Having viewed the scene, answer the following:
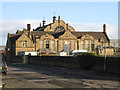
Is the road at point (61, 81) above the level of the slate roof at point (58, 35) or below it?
below

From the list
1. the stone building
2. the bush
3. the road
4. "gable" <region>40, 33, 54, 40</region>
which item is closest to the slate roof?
the stone building

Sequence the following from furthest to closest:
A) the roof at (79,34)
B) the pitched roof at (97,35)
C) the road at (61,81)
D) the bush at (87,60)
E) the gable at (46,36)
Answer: the pitched roof at (97,35), the roof at (79,34), the gable at (46,36), the bush at (87,60), the road at (61,81)

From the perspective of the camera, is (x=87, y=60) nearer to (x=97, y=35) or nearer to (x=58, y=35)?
(x=58, y=35)

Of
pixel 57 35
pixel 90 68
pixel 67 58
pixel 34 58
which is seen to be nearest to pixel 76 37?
pixel 57 35

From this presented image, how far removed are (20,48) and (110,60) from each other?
1989 inches

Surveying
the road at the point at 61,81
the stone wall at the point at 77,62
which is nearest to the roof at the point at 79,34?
the stone wall at the point at 77,62

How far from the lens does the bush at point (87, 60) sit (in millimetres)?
29378

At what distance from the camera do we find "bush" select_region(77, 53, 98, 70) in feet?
96.4

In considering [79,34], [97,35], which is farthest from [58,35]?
[97,35]

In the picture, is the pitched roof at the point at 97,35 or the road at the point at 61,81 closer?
the road at the point at 61,81

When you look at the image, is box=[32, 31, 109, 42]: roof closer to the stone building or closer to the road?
the stone building

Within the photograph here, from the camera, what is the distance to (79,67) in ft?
108

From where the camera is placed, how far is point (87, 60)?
30.2m

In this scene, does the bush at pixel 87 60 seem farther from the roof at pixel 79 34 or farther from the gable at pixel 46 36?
the roof at pixel 79 34
